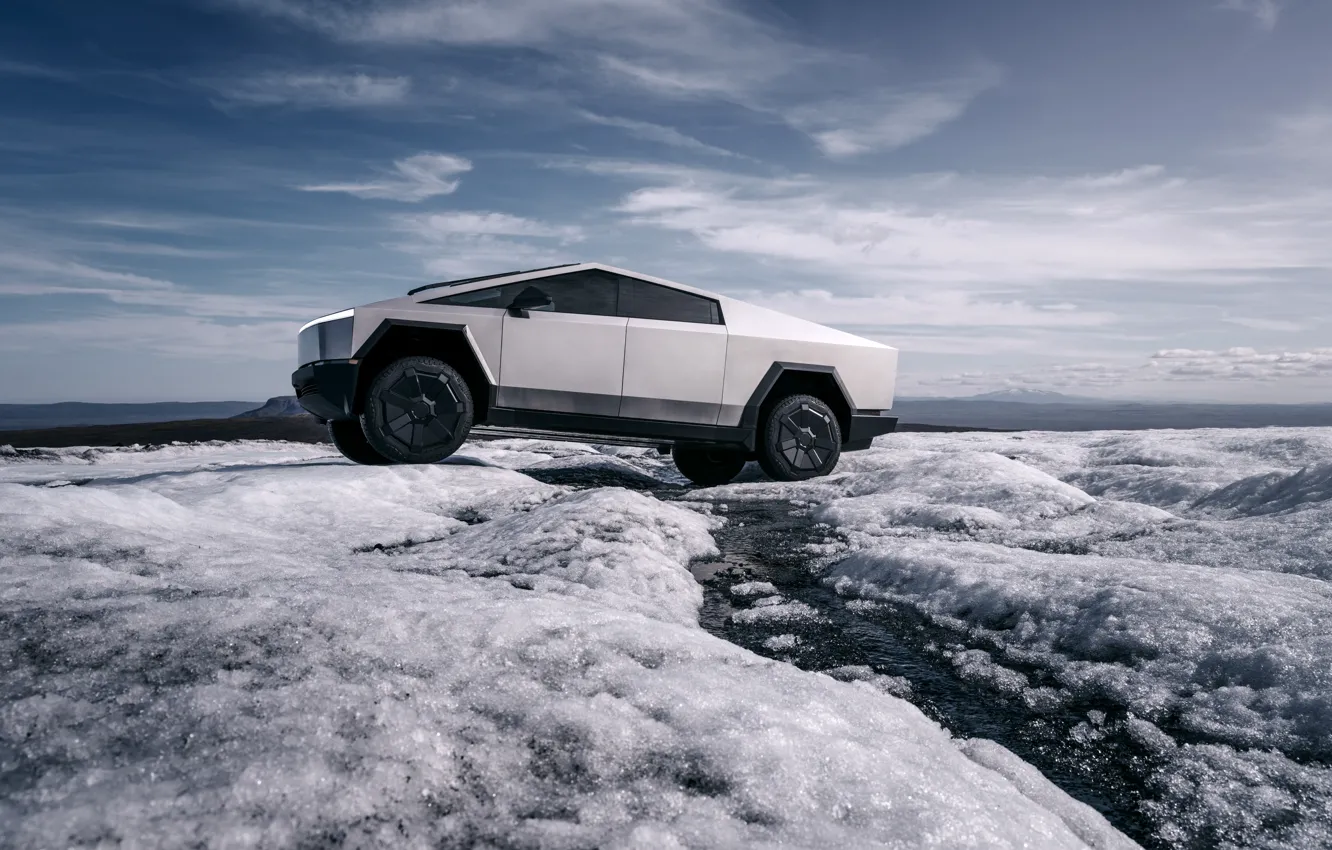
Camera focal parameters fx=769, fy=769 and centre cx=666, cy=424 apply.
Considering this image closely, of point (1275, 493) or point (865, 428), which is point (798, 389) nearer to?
point (865, 428)

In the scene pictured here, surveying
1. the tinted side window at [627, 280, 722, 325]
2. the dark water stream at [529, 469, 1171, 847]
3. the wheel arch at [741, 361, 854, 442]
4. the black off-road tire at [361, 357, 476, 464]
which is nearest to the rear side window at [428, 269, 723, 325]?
the tinted side window at [627, 280, 722, 325]

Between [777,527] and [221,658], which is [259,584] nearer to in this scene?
[221,658]

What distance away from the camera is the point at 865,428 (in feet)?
21.5

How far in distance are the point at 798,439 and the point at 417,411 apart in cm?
303

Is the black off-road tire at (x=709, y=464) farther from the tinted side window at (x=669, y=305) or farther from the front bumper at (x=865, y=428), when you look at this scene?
the tinted side window at (x=669, y=305)

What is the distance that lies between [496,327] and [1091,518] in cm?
408

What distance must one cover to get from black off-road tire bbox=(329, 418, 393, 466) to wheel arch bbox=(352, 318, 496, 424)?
0.91 m

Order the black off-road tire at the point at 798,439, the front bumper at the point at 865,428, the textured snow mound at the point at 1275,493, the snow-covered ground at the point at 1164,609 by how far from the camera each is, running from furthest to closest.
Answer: the front bumper at the point at 865,428
the black off-road tire at the point at 798,439
the textured snow mound at the point at 1275,493
the snow-covered ground at the point at 1164,609

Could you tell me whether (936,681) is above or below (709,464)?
below

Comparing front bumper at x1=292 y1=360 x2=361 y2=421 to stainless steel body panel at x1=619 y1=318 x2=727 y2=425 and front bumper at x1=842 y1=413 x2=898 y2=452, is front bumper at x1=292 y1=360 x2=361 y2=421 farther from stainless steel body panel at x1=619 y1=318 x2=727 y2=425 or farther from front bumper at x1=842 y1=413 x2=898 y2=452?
front bumper at x1=842 y1=413 x2=898 y2=452

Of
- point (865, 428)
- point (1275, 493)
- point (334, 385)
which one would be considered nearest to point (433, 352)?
point (334, 385)

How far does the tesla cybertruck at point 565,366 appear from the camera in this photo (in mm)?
5516

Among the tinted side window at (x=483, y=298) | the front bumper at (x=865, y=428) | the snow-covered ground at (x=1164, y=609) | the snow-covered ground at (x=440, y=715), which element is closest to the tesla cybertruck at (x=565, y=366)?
the tinted side window at (x=483, y=298)

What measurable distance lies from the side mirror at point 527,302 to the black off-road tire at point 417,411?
62 cm
